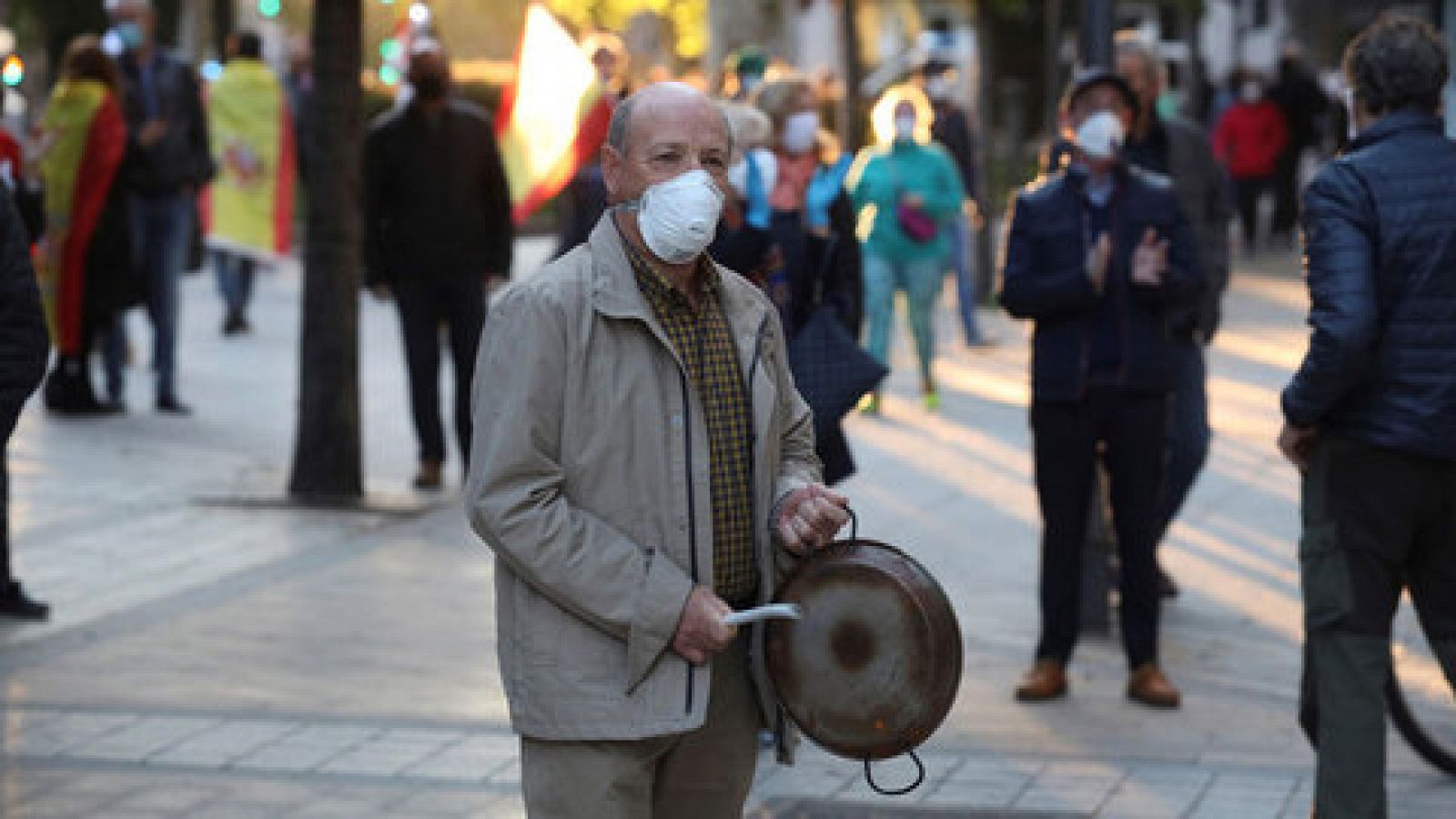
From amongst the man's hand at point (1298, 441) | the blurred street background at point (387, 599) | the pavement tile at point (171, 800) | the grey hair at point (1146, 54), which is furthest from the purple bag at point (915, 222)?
the man's hand at point (1298, 441)

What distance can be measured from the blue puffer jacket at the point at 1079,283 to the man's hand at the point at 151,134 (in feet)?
26.4

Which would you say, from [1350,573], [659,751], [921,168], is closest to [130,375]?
[921,168]

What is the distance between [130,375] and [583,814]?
13.0 metres

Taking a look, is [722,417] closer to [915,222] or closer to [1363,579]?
[1363,579]

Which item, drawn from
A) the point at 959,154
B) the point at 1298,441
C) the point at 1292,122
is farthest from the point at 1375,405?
the point at 1292,122

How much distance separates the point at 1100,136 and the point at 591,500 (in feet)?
13.3

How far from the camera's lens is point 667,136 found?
4301 mm

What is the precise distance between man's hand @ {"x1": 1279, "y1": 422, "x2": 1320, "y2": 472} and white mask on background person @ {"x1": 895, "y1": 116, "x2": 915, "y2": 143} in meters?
9.45

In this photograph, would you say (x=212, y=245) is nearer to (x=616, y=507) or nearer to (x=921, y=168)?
(x=921, y=168)

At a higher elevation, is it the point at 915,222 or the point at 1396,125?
the point at 1396,125

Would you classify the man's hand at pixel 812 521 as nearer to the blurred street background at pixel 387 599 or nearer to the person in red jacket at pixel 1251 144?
the blurred street background at pixel 387 599

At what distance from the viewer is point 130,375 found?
16.9 metres

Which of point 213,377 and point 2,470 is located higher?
point 2,470

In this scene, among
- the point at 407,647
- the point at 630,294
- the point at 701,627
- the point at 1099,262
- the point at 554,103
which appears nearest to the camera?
the point at 701,627
